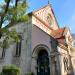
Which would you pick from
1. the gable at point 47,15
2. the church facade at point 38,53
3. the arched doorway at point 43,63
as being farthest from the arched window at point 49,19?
the arched doorway at point 43,63

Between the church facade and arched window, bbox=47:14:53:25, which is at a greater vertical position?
arched window, bbox=47:14:53:25

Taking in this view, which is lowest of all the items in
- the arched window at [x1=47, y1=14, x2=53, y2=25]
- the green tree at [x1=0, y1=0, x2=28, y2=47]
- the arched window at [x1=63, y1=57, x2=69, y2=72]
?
the arched window at [x1=63, y1=57, x2=69, y2=72]

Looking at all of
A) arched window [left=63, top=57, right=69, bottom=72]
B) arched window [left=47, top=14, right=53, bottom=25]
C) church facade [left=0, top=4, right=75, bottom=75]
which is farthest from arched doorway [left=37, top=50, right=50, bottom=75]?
arched window [left=47, top=14, right=53, bottom=25]

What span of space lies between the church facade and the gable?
1.99 feet

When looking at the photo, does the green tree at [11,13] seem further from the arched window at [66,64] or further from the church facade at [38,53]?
the arched window at [66,64]

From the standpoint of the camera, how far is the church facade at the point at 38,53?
1555 centimetres

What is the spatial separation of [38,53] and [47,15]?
8693 millimetres

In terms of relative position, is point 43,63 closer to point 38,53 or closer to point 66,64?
point 38,53

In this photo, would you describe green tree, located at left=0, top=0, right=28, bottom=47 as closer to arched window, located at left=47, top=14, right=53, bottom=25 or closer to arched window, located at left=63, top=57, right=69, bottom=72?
arched window, located at left=63, top=57, right=69, bottom=72

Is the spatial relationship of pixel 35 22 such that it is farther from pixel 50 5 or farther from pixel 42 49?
pixel 50 5

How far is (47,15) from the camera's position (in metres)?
23.9

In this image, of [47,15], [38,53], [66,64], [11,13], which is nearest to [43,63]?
[38,53]

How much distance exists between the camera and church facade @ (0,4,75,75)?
15.6 m

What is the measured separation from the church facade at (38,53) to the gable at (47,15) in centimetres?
61
